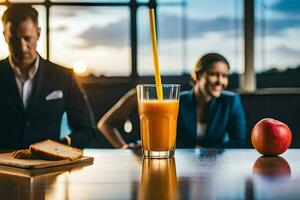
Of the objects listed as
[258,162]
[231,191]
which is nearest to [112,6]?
[258,162]

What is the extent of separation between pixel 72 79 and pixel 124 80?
108 centimetres

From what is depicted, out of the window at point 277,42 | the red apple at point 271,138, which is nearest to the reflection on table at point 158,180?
the red apple at point 271,138

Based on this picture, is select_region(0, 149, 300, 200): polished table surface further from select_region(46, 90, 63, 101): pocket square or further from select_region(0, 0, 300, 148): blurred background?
select_region(0, 0, 300, 148): blurred background

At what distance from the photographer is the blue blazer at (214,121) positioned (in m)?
2.93

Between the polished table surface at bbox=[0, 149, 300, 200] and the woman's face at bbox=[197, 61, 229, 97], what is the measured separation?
64.2 inches

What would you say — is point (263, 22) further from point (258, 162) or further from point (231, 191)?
point (231, 191)

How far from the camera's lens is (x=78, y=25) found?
4246mm

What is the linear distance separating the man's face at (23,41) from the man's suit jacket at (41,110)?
7 centimetres

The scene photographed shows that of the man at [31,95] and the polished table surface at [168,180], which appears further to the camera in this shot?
the man at [31,95]

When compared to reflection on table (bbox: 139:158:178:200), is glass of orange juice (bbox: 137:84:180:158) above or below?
above

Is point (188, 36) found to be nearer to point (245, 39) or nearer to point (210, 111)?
point (245, 39)

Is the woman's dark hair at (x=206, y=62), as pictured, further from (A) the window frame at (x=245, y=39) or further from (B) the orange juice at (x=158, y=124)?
(B) the orange juice at (x=158, y=124)

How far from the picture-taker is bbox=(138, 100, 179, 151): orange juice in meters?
1.33

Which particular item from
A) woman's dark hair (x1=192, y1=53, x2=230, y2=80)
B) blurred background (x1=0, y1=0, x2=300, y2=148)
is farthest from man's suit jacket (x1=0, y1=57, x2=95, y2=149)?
blurred background (x1=0, y1=0, x2=300, y2=148)
